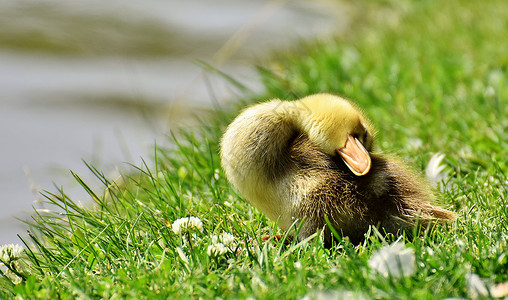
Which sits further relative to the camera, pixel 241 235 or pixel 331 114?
pixel 241 235

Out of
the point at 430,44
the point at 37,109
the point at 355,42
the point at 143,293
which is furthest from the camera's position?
the point at 355,42

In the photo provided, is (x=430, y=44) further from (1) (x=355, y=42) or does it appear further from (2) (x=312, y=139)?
(2) (x=312, y=139)

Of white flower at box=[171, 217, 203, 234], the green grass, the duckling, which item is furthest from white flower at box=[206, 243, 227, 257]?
the duckling

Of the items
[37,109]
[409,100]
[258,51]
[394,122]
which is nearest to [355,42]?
[258,51]

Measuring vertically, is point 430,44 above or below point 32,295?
below

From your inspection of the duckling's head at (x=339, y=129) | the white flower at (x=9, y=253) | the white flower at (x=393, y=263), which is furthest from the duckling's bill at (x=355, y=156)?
the white flower at (x=9, y=253)

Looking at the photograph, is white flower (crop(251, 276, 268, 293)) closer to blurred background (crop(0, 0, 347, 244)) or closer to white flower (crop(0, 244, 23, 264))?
white flower (crop(0, 244, 23, 264))

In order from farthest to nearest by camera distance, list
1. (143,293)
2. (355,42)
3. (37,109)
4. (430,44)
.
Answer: (355,42) → (430,44) → (37,109) → (143,293)

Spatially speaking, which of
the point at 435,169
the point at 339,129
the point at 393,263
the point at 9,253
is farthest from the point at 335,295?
the point at 435,169
